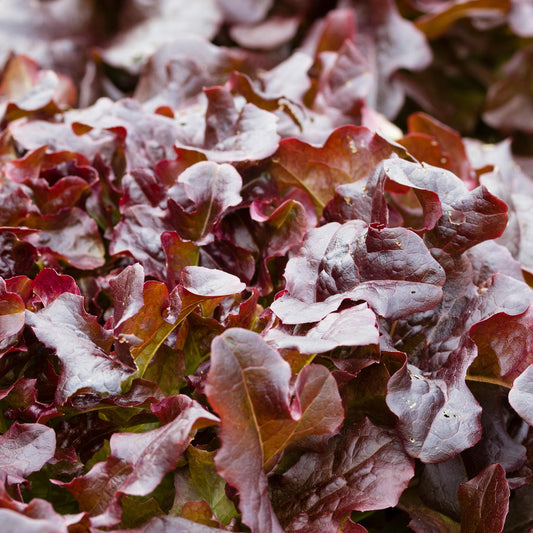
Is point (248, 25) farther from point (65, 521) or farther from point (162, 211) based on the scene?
point (65, 521)

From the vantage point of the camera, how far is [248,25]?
6.18ft

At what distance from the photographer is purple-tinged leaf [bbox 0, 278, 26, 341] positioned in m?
0.70

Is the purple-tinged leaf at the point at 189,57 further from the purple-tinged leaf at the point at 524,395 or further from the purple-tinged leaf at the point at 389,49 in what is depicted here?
the purple-tinged leaf at the point at 524,395

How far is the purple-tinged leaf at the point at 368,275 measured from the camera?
71 centimetres

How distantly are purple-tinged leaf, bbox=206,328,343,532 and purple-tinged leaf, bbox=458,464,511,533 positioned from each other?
0.70 feet

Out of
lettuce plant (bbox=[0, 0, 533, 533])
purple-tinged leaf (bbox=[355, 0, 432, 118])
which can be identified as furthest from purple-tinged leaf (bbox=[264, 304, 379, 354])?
purple-tinged leaf (bbox=[355, 0, 432, 118])

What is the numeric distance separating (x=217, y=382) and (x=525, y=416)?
344 millimetres

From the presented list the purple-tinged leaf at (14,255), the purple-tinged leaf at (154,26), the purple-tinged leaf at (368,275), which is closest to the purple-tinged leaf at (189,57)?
the purple-tinged leaf at (154,26)

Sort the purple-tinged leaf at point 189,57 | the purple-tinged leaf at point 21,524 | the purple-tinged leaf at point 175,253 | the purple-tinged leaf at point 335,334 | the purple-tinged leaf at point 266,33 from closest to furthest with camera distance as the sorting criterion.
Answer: the purple-tinged leaf at point 21,524
the purple-tinged leaf at point 335,334
the purple-tinged leaf at point 175,253
the purple-tinged leaf at point 189,57
the purple-tinged leaf at point 266,33

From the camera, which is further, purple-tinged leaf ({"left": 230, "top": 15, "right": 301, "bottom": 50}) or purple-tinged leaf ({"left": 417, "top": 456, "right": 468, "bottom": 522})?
purple-tinged leaf ({"left": 230, "top": 15, "right": 301, "bottom": 50})

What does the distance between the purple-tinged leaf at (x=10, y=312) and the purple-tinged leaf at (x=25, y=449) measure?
104 millimetres

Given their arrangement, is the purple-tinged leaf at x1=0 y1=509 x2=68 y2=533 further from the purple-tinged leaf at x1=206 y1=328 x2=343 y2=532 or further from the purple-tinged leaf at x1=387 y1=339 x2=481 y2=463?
the purple-tinged leaf at x1=387 y1=339 x2=481 y2=463

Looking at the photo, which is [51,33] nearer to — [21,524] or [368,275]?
[368,275]

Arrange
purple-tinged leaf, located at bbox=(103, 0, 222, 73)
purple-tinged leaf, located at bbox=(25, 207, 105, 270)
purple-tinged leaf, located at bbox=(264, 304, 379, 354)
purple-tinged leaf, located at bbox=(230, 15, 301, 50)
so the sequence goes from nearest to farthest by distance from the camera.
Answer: purple-tinged leaf, located at bbox=(264, 304, 379, 354) < purple-tinged leaf, located at bbox=(25, 207, 105, 270) < purple-tinged leaf, located at bbox=(103, 0, 222, 73) < purple-tinged leaf, located at bbox=(230, 15, 301, 50)
